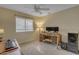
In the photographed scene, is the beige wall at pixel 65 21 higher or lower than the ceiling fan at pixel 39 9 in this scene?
lower

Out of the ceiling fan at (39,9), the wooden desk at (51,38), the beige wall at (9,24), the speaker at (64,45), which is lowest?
the speaker at (64,45)

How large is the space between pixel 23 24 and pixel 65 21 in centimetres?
85

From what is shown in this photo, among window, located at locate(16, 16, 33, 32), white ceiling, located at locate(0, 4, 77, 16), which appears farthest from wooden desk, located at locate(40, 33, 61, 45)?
white ceiling, located at locate(0, 4, 77, 16)

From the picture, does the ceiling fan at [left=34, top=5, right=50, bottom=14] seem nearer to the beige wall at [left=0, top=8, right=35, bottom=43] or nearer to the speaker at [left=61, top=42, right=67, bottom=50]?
the beige wall at [left=0, top=8, right=35, bottom=43]

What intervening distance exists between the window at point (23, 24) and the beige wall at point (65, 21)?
12.6 inches

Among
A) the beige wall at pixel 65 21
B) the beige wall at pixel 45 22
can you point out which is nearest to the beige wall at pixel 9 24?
the beige wall at pixel 45 22

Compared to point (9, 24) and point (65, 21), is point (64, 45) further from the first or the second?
point (9, 24)

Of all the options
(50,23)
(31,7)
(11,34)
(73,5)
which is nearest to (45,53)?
(50,23)

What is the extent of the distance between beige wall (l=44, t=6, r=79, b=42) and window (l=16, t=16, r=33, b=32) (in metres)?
0.32

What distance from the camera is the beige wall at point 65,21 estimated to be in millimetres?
1646

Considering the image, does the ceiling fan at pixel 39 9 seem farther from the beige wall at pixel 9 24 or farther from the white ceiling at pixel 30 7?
the beige wall at pixel 9 24
